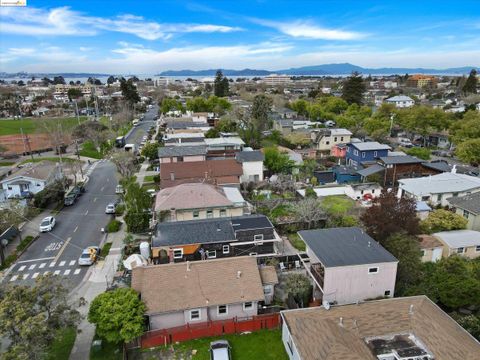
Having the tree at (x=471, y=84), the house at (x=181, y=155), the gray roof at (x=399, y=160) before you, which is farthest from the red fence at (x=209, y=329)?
the tree at (x=471, y=84)

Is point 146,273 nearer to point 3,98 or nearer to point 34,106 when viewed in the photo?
point 34,106

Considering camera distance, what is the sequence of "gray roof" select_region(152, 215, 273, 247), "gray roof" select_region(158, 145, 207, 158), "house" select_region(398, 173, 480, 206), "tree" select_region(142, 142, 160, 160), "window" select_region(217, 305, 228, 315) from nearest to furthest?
"window" select_region(217, 305, 228, 315)
"gray roof" select_region(152, 215, 273, 247)
"house" select_region(398, 173, 480, 206)
"gray roof" select_region(158, 145, 207, 158)
"tree" select_region(142, 142, 160, 160)

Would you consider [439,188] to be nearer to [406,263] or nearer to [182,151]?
[406,263]

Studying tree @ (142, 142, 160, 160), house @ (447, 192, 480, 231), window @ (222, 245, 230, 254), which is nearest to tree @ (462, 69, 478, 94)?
house @ (447, 192, 480, 231)

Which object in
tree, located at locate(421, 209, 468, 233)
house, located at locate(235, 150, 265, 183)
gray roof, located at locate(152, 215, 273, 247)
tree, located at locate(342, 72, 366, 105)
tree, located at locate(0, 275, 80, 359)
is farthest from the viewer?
tree, located at locate(342, 72, 366, 105)

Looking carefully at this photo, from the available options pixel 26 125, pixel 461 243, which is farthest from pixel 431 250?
pixel 26 125

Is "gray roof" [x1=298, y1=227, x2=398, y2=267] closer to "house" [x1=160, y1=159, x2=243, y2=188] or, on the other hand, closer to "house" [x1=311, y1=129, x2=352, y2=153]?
"house" [x1=160, y1=159, x2=243, y2=188]

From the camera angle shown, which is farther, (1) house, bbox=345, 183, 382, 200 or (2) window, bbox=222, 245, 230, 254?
(1) house, bbox=345, 183, 382, 200
